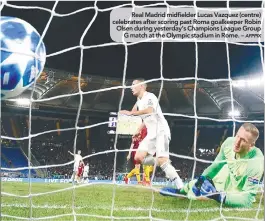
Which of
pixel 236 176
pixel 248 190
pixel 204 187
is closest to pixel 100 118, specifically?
pixel 236 176

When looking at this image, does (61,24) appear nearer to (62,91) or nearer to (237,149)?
(62,91)

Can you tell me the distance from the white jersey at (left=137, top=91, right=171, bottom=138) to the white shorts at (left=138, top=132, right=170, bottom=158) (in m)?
0.03

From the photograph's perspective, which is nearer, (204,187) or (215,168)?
(204,187)

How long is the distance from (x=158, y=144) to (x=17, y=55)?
1446 millimetres

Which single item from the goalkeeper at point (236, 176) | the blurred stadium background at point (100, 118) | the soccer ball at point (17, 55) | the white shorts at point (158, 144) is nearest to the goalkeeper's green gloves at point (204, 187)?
the goalkeeper at point (236, 176)

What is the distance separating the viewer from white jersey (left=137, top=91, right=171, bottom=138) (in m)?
2.90

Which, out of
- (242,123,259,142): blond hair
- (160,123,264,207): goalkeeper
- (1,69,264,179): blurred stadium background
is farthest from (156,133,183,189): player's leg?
(1,69,264,179): blurred stadium background

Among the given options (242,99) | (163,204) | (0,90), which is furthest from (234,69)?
(0,90)

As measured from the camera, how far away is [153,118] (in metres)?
3.13

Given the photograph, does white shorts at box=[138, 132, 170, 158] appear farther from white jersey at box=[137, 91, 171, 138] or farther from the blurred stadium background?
the blurred stadium background

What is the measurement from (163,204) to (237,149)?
0.75 meters

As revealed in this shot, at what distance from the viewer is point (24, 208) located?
120 inches

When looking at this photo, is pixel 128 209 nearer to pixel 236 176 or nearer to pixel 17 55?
pixel 236 176

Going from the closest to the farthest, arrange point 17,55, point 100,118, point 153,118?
1. point 17,55
2. point 153,118
3. point 100,118
